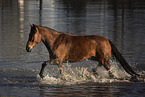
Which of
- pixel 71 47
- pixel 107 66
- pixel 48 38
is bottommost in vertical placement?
pixel 107 66

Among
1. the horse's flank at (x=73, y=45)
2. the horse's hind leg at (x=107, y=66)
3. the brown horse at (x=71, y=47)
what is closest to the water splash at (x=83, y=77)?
the horse's hind leg at (x=107, y=66)

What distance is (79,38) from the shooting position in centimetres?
1007

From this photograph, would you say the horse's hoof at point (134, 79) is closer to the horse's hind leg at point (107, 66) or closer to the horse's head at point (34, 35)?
the horse's hind leg at point (107, 66)

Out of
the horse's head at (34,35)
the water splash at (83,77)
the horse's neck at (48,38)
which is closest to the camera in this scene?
the horse's head at (34,35)

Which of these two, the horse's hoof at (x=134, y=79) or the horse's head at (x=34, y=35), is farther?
the horse's hoof at (x=134, y=79)

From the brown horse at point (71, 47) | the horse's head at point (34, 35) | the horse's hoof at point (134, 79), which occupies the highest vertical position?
the horse's head at point (34, 35)

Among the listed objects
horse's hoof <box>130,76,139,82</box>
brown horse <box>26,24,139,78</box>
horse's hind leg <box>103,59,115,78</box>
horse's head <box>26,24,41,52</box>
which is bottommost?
horse's hoof <box>130,76,139,82</box>

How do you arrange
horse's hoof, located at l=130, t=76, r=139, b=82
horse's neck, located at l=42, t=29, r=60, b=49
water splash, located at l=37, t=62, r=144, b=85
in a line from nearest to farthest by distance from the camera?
1. horse's neck, located at l=42, t=29, r=60, b=49
2. water splash, located at l=37, t=62, r=144, b=85
3. horse's hoof, located at l=130, t=76, r=139, b=82

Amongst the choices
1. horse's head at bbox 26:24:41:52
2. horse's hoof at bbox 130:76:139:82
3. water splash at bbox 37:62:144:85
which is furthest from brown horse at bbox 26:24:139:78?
horse's hoof at bbox 130:76:139:82

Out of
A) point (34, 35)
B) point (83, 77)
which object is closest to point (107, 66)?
point (83, 77)

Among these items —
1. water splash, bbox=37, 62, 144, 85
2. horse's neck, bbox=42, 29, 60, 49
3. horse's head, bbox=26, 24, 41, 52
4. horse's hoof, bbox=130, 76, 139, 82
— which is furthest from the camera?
horse's hoof, bbox=130, 76, 139, 82

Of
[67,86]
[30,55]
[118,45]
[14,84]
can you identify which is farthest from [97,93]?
[118,45]

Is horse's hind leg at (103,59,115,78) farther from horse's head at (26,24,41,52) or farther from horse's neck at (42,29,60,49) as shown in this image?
horse's head at (26,24,41,52)

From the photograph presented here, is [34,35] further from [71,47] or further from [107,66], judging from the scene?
[107,66]
